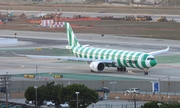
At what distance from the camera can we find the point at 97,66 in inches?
3182

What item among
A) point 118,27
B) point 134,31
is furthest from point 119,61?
point 118,27

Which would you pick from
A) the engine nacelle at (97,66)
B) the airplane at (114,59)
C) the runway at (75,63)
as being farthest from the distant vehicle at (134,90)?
the engine nacelle at (97,66)

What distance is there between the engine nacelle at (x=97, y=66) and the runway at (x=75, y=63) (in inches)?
27.4

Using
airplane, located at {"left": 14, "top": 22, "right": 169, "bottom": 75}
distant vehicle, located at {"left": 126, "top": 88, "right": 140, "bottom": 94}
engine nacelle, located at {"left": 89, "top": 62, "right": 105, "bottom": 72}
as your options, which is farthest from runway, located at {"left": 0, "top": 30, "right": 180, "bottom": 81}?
distant vehicle, located at {"left": 126, "top": 88, "right": 140, "bottom": 94}

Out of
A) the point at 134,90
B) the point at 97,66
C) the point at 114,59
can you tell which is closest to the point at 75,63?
the point at 97,66

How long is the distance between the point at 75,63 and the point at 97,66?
38.8 feet

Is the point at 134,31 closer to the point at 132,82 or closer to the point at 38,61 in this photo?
the point at 38,61

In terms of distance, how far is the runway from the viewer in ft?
258

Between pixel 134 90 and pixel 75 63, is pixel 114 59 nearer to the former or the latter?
pixel 75 63

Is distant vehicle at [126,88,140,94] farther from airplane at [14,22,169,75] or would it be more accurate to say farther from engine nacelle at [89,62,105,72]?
engine nacelle at [89,62,105,72]

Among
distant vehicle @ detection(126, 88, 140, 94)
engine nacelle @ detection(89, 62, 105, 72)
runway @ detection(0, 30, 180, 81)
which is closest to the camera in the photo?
distant vehicle @ detection(126, 88, 140, 94)

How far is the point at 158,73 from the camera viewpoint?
7919 cm

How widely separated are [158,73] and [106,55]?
7.04 metres

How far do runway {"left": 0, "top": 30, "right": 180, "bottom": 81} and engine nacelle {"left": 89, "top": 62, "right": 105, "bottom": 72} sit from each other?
69cm
